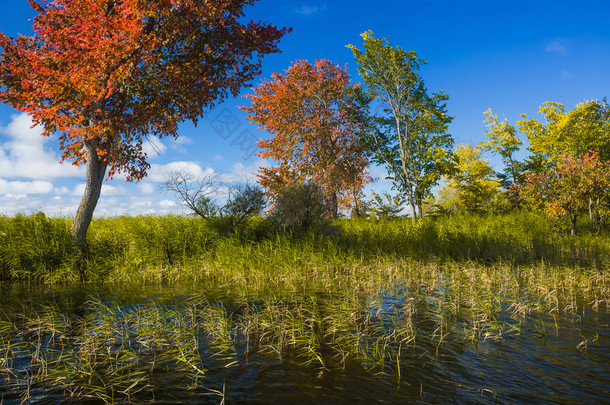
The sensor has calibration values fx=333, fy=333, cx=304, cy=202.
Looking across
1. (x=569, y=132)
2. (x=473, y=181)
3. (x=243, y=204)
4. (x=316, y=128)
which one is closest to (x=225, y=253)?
(x=243, y=204)

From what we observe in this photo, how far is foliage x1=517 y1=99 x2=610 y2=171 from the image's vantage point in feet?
84.9

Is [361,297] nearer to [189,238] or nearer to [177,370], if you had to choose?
[177,370]

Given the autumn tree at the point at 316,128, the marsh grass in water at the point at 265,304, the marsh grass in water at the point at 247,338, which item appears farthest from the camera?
the autumn tree at the point at 316,128

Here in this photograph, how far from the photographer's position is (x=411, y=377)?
145 inches

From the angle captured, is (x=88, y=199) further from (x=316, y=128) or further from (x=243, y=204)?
(x=316, y=128)

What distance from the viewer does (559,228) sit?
1852cm

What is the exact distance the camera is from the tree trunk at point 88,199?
11.5m

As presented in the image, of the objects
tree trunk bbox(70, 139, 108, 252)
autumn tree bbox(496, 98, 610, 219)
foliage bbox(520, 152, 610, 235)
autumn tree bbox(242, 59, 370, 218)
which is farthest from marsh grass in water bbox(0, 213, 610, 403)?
autumn tree bbox(496, 98, 610, 219)

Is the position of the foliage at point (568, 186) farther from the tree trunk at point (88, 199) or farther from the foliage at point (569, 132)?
the tree trunk at point (88, 199)

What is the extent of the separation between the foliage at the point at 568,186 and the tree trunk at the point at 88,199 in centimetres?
1962

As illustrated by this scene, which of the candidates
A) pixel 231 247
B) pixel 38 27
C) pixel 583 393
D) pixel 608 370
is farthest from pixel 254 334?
pixel 38 27

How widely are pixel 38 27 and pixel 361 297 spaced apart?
13.4 metres

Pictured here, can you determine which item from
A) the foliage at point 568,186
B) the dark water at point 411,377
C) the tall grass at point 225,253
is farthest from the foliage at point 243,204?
the foliage at point 568,186

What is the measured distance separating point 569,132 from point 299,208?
27.6 m
